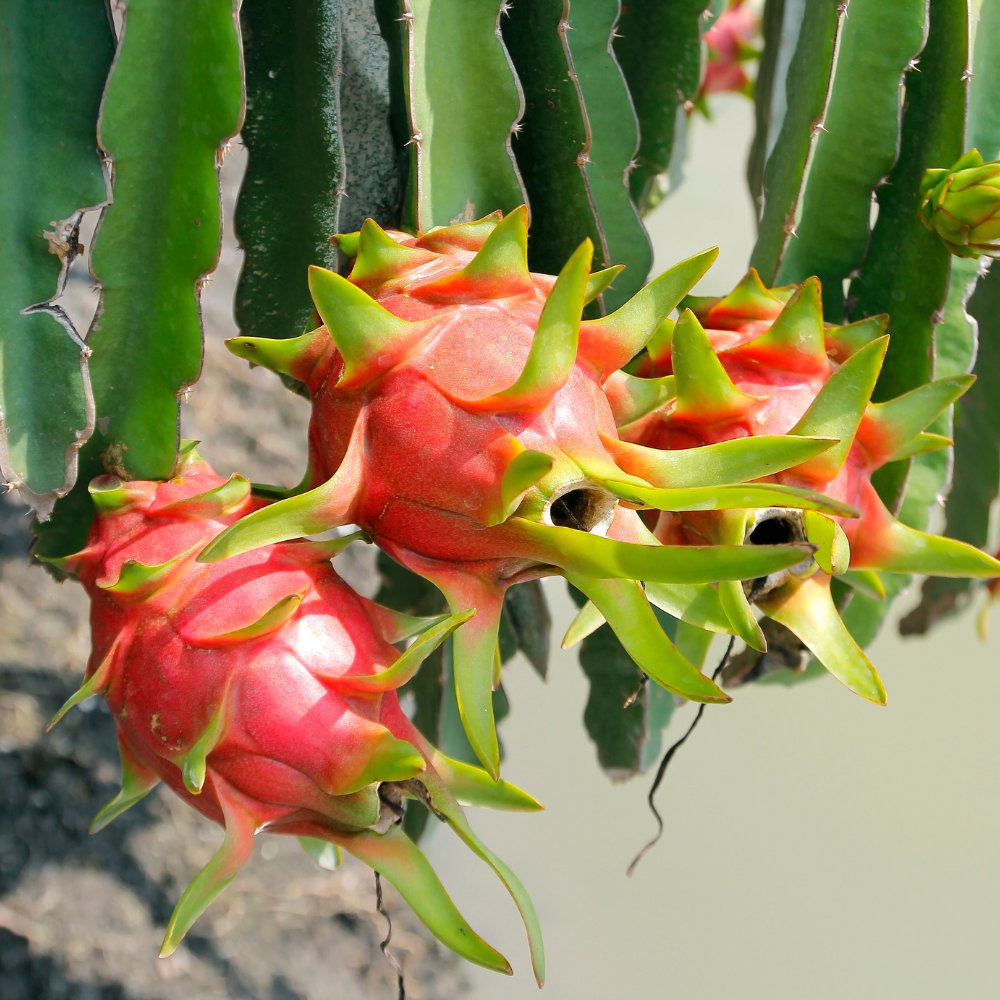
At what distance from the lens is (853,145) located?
66 centimetres

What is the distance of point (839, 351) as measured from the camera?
57 centimetres

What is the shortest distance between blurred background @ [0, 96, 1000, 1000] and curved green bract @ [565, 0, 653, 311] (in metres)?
0.76

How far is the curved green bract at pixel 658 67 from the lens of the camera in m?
→ 0.75

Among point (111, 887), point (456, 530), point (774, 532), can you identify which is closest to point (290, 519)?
point (456, 530)

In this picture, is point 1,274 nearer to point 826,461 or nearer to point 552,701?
point 826,461

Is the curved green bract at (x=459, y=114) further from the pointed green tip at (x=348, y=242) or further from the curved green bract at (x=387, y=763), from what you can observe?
the curved green bract at (x=387, y=763)

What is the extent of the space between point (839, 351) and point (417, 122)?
30cm

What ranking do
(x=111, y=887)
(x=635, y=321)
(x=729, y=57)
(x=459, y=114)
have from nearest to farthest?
1. (x=635, y=321)
2. (x=459, y=114)
3. (x=111, y=887)
4. (x=729, y=57)

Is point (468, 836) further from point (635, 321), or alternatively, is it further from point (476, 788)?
point (635, 321)

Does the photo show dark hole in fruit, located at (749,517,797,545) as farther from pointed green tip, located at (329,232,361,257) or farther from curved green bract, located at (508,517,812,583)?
pointed green tip, located at (329,232,361,257)

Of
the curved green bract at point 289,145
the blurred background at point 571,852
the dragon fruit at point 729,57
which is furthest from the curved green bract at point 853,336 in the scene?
the dragon fruit at point 729,57

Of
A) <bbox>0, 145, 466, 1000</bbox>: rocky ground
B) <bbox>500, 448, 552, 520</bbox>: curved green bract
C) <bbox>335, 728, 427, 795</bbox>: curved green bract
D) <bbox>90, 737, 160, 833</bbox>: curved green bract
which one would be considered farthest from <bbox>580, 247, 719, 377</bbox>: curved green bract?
<bbox>0, 145, 466, 1000</bbox>: rocky ground

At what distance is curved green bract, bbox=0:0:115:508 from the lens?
0.51 metres

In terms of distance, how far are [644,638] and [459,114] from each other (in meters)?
0.37
